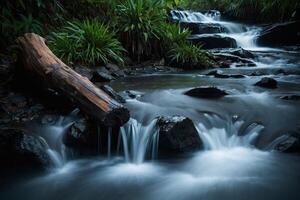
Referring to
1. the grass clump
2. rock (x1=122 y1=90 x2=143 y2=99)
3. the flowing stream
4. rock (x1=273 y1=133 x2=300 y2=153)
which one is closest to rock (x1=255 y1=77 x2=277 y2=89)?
the flowing stream

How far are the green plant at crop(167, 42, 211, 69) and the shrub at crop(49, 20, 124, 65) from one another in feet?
5.27

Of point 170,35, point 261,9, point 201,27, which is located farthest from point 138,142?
point 261,9

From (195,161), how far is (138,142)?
2.26 feet

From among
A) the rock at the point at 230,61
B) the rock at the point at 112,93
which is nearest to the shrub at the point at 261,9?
the rock at the point at 230,61

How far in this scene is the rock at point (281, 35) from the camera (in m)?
12.4

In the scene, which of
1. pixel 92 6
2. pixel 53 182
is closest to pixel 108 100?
pixel 53 182

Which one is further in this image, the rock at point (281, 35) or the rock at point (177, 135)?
the rock at point (281, 35)

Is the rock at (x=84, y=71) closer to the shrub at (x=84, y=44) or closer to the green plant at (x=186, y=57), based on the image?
the shrub at (x=84, y=44)

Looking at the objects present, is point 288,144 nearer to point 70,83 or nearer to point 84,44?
point 70,83

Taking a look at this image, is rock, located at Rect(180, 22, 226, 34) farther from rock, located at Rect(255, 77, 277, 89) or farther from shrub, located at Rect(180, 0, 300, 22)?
rock, located at Rect(255, 77, 277, 89)

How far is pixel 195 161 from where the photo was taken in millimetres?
3797

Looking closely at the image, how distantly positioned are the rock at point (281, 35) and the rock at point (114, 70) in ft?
21.6

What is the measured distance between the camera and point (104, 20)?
891 cm

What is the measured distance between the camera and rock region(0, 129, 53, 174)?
3.53 metres
